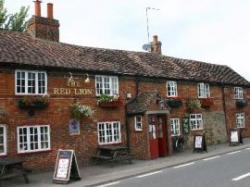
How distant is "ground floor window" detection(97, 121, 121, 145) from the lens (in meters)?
20.4

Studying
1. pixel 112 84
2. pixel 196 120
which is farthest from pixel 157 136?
pixel 196 120

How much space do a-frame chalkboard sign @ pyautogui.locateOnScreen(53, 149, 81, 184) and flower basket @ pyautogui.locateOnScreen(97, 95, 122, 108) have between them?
5.95 metres

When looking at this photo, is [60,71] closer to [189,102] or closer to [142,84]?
[142,84]

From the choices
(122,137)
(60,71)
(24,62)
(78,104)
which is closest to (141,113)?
(122,137)

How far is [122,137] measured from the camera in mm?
21328

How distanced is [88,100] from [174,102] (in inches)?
279

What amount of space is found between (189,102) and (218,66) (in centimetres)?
978

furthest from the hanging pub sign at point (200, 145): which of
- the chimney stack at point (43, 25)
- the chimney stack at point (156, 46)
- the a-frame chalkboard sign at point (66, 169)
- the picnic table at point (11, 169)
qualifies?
the chimney stack at point (156, 46)

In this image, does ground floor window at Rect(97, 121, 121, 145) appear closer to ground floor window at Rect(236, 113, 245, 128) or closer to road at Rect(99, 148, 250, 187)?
road at Rect(99, 148, 250, 187)

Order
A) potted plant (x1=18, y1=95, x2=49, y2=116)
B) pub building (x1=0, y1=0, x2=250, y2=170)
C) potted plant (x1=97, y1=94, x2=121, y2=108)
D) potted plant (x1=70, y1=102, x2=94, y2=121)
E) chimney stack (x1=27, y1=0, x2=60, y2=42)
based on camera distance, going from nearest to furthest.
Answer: potted plant (x1=18, y1=95, x2=49, y2=116), pub building (x1=0, y1=0, x2=250, y2=170), potted plant (x1=70, y1=102, x2=94, y2=121), potted plant (x1=97, y1=94, x2=121, y2=108), chimney stack (x1=27, y1=0, x2=60, y2=42)

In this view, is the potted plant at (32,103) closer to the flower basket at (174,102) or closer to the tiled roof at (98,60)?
the tiled roof at (98,60)

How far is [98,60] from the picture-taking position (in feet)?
72.9

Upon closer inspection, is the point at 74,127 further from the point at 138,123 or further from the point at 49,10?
the point at 49,10

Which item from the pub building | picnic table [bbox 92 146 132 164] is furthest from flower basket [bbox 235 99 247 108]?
picnic table [bbox 92 146 132 164]
